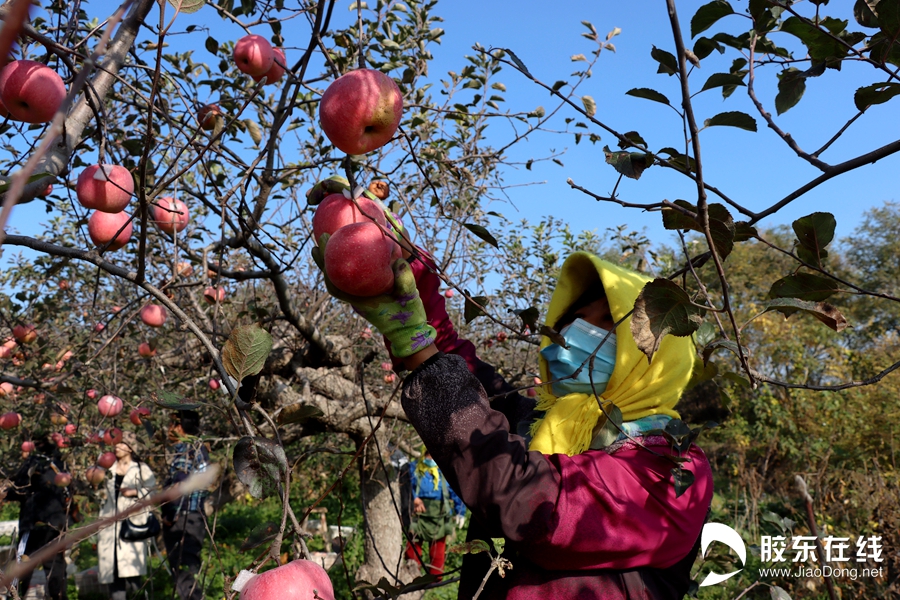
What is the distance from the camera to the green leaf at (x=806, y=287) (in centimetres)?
101

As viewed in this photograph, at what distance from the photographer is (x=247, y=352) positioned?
0.89 m

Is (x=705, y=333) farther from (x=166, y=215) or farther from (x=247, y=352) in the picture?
(x=166, y=215)

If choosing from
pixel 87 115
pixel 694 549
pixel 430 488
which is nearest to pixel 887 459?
Answer: pixel 430 488

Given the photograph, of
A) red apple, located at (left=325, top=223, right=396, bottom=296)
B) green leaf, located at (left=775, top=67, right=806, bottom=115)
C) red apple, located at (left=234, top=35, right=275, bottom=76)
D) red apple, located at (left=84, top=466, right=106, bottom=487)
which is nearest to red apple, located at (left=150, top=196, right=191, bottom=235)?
red apple, located at (left=234, top=35, right=275, bottom=76)

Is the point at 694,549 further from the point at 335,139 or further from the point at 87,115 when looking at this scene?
the point at 87,115

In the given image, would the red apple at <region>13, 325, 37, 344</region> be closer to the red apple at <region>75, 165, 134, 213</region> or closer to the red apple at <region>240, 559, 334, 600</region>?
the red apple at <region>75, 165, 134, 213</region>

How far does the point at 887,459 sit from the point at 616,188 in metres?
8.32

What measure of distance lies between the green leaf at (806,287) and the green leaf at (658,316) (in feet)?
0.63

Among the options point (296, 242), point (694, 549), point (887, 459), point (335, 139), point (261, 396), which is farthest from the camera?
point (887, 459)

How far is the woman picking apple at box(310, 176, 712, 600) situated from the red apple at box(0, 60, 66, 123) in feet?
1.78

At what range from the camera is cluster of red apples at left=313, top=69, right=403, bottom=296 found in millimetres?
1120

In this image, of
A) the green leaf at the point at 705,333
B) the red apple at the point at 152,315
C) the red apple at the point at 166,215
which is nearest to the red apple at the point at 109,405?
the red apple at the point at 152,315

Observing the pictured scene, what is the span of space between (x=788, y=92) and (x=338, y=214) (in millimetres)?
853

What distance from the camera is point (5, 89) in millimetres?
1222
